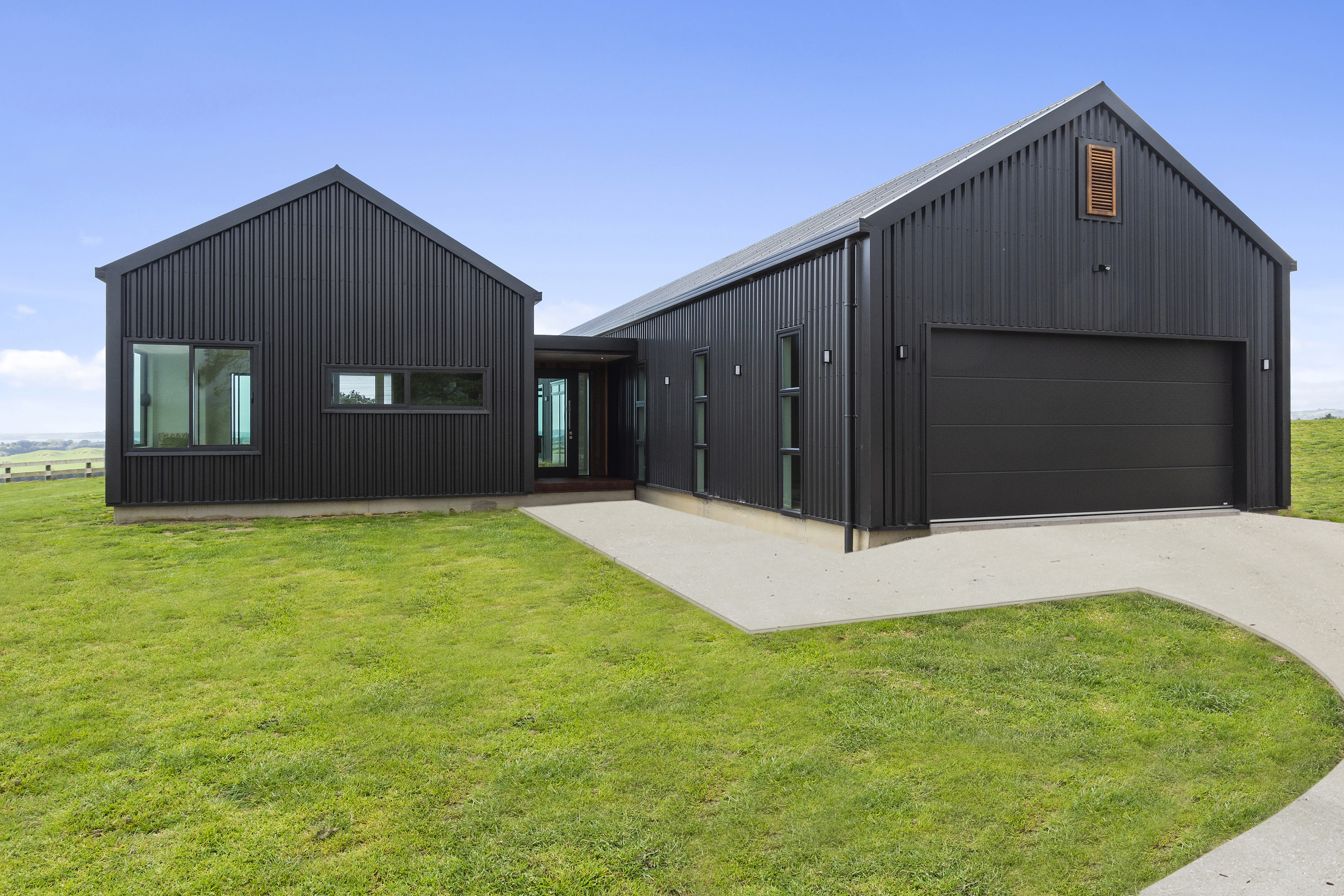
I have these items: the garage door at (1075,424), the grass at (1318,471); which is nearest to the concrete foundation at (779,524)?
the garage door at (1075,424)

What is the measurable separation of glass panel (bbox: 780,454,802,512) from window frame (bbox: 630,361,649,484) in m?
4.73

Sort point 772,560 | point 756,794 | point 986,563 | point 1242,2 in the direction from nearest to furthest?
1. point 756,794
2. point 986,563
3. point 772,560
4. point 1242,2

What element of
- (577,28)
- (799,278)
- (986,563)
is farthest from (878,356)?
(577,28)

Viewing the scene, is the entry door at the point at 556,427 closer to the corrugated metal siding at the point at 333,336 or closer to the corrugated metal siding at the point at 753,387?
the corrugated metal siding at the point at 753,387

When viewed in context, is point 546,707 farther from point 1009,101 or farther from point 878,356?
point 1009,101

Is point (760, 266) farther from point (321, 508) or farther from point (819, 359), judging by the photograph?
point (321, 508)

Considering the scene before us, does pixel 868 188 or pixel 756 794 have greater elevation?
pixel 868 188

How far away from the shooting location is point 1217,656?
4.62m

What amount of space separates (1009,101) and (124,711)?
12160 mm

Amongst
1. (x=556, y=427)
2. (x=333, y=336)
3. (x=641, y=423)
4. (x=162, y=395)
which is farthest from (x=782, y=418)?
(x=162, y=395)

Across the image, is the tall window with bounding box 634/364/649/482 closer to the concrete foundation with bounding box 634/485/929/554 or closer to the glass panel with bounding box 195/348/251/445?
the concrete foundation with bounding box 634/485/929/554

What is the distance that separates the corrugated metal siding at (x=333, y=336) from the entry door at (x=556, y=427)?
10.0 feet

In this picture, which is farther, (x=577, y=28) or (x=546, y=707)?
(x=577, y=28)

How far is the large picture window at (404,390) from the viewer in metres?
11.8
